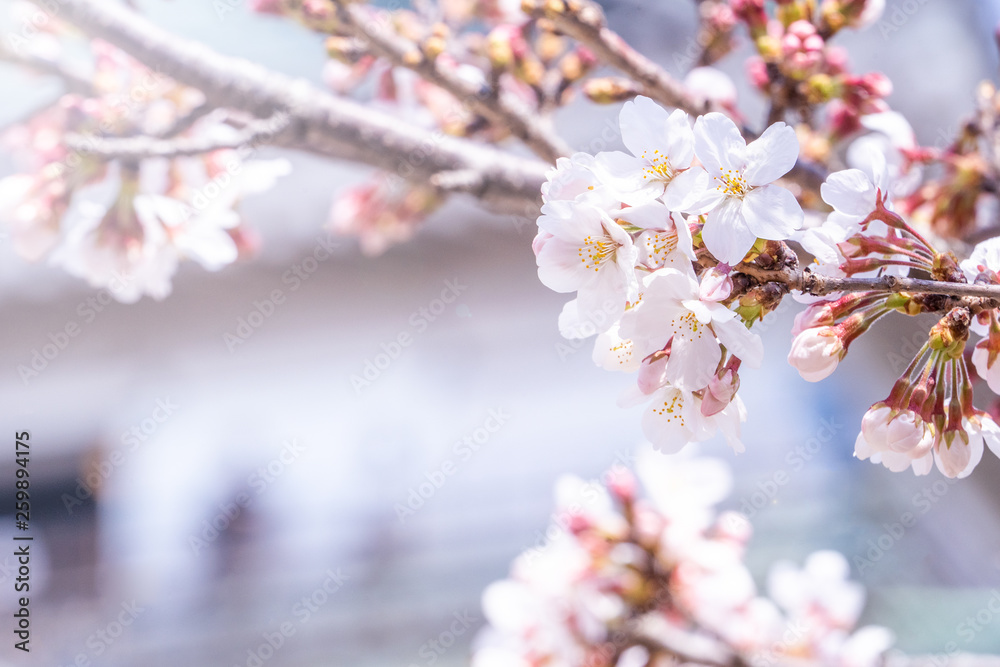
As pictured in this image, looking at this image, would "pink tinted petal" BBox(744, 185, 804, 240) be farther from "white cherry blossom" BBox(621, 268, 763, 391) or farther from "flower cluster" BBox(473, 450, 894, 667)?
"flower cluster" BBox(473, 450, 894, 667)

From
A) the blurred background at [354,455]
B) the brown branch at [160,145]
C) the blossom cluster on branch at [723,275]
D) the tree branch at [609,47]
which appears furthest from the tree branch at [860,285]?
the blurred background at [354,455]

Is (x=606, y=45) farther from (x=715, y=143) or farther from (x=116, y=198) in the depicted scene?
(x=116, y=198)

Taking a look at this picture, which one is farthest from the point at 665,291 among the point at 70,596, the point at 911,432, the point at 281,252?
the point at 70,596

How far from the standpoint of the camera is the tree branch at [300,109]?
611 mm

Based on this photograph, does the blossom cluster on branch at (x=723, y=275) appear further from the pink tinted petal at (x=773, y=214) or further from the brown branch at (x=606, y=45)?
the brown branch at (x=606, y=45)

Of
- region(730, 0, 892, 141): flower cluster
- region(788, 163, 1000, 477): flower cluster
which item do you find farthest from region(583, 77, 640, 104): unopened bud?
region(788, 163, 1000, 477): flower cluster

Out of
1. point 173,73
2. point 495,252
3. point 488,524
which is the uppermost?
point 173,73

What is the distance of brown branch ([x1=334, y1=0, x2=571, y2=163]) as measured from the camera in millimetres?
581

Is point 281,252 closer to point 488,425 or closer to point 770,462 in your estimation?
point 488,425

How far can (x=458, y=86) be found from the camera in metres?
0.59

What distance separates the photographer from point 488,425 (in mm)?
1186

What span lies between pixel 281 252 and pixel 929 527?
141 centimetres

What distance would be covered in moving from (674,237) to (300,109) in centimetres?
48

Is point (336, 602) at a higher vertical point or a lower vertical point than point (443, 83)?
lower
